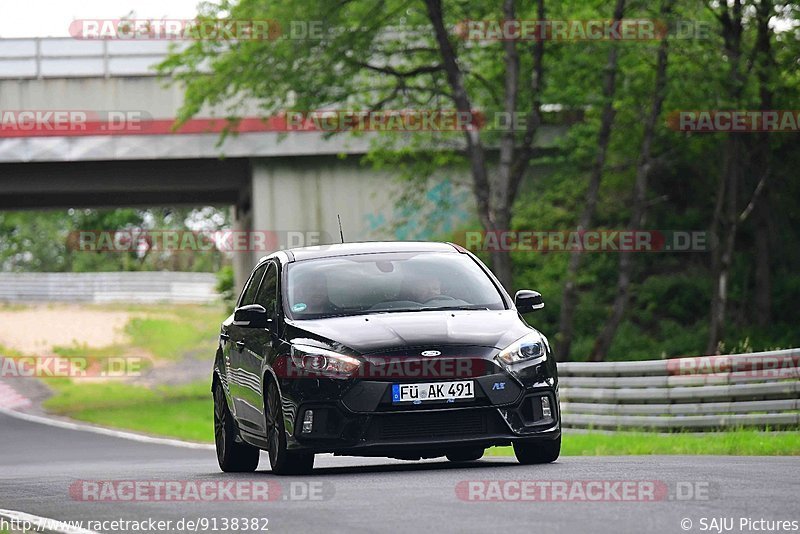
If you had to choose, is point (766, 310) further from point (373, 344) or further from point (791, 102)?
point (373, 344)

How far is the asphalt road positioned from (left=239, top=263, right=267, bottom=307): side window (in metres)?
1.53

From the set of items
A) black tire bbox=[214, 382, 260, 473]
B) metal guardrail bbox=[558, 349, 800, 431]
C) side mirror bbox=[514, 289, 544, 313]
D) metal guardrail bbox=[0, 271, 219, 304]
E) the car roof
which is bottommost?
metal guardrail bbox=[0, 271, 219, 304]

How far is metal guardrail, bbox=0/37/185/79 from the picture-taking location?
3778 centimetres

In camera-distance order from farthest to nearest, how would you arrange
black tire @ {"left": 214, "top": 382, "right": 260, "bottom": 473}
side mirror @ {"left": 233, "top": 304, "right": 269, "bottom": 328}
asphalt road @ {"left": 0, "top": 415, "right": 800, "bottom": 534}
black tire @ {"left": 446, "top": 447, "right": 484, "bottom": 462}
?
black tire @ {"left": 446, "top": 447, "right": 484, "bottom": 462} → black tire @ {"left": 214, "top": 382, "right": 260, "bottom": 473} → side mirror @ {"left": 233, "top": 304, "right": 269, "bottom": 328} → asphalt road @ {"left": 0, "top": 415, "right": 800, "bottom": 534}

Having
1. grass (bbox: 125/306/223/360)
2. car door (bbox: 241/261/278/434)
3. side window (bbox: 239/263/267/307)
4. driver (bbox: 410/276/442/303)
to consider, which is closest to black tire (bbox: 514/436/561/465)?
driver (bbox: 410/276/442/303)

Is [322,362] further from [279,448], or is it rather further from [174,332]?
[174,332]

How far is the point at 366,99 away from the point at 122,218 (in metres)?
67.5

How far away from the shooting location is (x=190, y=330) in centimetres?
6494

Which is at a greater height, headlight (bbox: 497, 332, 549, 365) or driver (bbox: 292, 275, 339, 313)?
driver (bbox: 292, 275, 339, 313)

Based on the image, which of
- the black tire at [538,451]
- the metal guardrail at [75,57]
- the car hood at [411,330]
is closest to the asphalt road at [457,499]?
the black tire at [538,451]

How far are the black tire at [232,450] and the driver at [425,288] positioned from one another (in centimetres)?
212

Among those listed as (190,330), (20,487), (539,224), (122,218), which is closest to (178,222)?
(122,218)

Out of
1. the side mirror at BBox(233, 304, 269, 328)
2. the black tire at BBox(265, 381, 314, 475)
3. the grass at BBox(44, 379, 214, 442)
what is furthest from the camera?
the grass at BBox(44, 379, 214, 442)

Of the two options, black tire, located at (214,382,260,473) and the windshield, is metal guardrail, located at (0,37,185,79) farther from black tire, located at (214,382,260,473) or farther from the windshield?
the windshield
